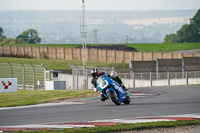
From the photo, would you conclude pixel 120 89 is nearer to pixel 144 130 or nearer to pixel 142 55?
pixel 144 130

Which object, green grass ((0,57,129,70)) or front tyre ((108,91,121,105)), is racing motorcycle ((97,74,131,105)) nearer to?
front tyre ((108,91,121,105))

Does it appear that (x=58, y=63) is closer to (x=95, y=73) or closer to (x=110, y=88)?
(x=95, y=73)

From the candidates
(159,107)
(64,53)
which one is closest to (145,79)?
(159,107)

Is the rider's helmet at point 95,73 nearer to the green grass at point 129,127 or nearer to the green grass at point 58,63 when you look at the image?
the green grass at point 129,127

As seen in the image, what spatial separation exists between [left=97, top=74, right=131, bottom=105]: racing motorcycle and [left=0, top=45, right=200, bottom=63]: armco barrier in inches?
1765

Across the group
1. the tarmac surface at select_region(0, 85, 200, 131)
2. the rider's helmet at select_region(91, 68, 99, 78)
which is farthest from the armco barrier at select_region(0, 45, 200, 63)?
the rider's helmet at select_region(91, 68, 99, 78)

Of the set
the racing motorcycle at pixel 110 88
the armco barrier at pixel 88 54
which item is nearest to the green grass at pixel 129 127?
the racing motorcycle at pixel 110 88

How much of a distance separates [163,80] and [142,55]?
2503 centimetres

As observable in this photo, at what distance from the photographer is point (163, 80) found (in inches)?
1807

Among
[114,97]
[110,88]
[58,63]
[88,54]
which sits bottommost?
[114,97]

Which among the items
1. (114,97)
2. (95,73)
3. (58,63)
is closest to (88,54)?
(58,63)

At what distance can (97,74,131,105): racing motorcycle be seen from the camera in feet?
67.7

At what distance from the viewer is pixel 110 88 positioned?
67.9ft

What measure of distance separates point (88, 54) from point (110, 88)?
5988 cm
